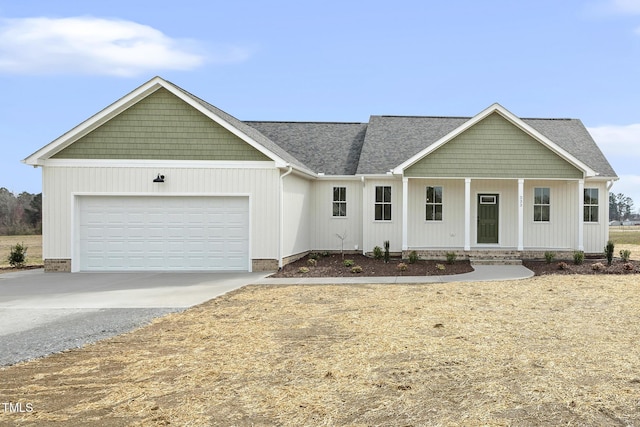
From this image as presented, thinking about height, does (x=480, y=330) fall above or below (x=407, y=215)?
below

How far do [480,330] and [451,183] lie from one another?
12.2 m

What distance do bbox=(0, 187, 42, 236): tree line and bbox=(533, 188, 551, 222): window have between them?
39373 mm

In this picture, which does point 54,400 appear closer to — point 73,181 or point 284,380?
point 284,380

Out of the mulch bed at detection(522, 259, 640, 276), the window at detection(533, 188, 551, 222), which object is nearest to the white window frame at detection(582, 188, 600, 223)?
the window at detection(533, 188, 551, 222)

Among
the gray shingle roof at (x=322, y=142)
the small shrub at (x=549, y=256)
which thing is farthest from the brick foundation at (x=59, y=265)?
the small shrub at (x=549, y=256)

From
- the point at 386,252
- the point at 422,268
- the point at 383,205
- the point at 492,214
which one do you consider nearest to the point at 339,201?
the point at 383,205

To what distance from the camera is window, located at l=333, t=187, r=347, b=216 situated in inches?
798

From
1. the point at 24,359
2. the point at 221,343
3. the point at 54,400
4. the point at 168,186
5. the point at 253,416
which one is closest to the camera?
the point at 253,416

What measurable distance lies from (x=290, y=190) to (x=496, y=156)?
24.6ft

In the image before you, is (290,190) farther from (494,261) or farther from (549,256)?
(549,256)

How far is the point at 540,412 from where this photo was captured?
4.47 metres

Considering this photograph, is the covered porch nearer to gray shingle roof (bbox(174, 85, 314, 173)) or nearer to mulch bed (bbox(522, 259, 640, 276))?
mulch bed (bbox(522, 259, 640, 276))

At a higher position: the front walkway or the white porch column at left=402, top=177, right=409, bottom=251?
the white porch column at left=402, top=177, right=409, bottom=251

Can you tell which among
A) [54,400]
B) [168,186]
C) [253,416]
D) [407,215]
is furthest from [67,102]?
[253,416]
